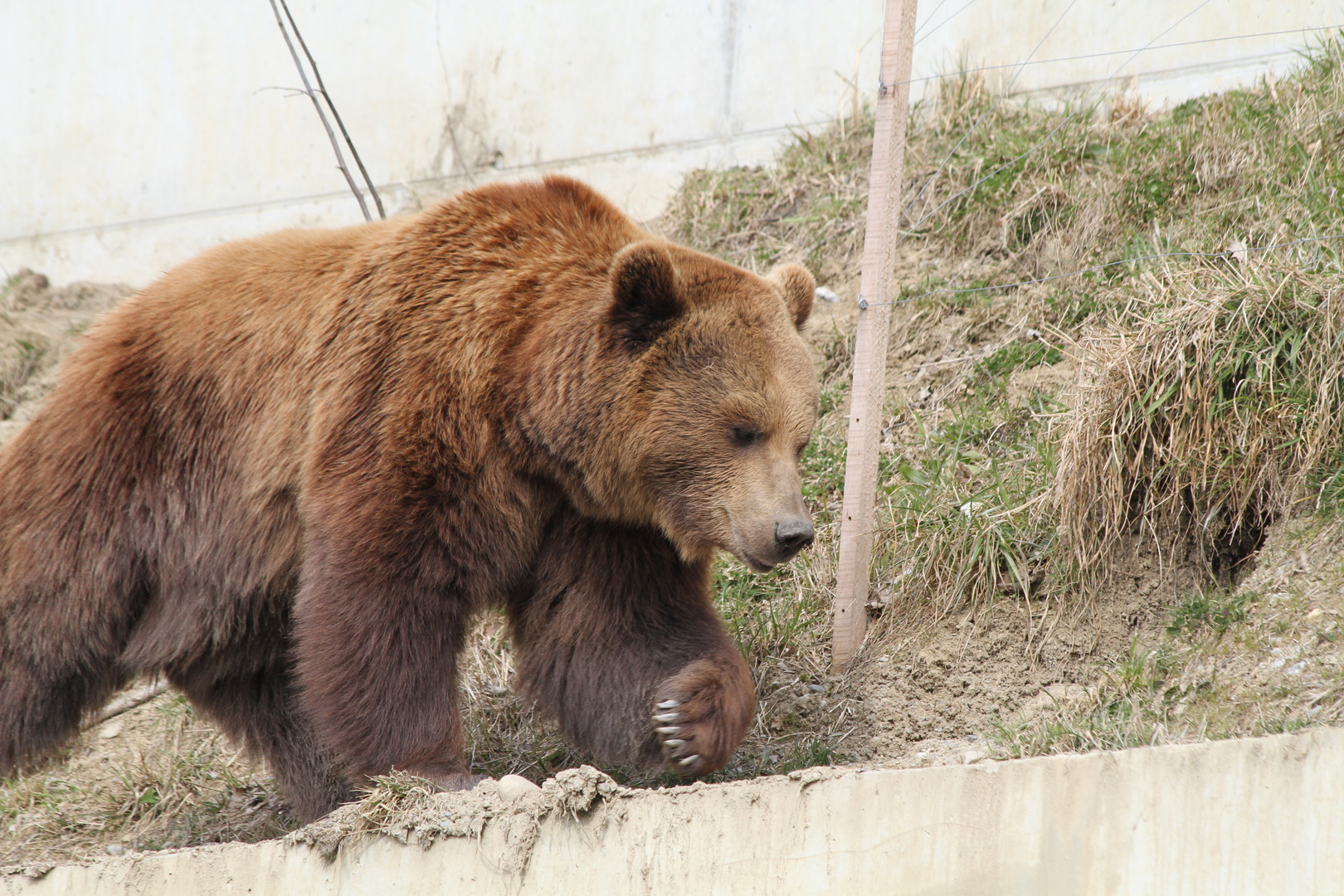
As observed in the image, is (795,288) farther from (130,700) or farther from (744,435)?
(130,700)

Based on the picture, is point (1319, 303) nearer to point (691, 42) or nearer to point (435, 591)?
point (435, 591)

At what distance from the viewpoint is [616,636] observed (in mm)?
4113

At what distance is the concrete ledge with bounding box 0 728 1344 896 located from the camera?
8.39 feet

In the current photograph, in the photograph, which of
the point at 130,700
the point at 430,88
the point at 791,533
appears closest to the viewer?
the point at 791,533

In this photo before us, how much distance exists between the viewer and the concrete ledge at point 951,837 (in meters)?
2.56

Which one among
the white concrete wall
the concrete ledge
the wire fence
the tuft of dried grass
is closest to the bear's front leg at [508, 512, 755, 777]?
the concrete ledge

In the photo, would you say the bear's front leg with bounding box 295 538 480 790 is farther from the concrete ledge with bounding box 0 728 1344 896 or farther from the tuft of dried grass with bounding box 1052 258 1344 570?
the tuft of dried grass with bounding box 1052 258 1344 570

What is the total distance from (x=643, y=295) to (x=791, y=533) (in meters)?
0.88

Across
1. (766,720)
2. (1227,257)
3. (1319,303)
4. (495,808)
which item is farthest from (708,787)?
(1227,257)

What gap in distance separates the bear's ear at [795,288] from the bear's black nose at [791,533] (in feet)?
Answer: 3.19

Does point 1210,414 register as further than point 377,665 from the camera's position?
Yes

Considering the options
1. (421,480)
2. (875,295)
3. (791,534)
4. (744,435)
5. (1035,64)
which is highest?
(1035,64)

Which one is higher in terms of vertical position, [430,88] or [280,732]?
[430,88]

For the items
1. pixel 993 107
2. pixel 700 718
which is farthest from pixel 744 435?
pixel 993 107
